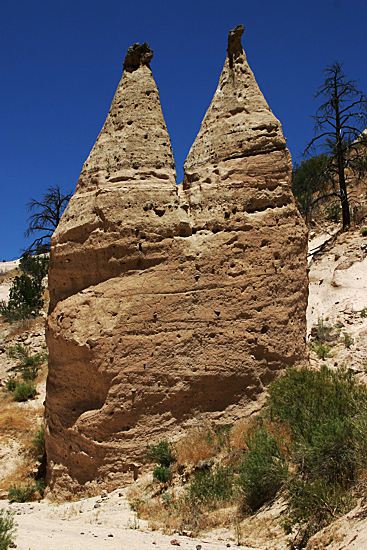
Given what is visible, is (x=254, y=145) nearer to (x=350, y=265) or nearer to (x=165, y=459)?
(x=165, y=459)

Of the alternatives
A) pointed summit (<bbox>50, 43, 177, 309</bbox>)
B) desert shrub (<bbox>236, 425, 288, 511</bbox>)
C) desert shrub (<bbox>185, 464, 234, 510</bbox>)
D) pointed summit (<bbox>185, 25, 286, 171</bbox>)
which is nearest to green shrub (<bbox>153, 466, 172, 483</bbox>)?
Result: desert shrub (<bbox>185, 464, 234, 510</bbox>)

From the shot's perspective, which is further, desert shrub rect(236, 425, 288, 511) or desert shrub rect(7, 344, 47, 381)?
desert shrub rect(7, 344, 47, 381)

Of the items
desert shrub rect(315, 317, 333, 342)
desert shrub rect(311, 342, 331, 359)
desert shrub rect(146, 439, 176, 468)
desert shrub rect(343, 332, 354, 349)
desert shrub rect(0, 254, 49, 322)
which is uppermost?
desert shrub rect(0, 254, 49, 322)

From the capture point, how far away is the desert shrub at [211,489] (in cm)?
Result: 524

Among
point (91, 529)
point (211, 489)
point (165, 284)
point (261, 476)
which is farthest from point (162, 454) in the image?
point (165, 284)

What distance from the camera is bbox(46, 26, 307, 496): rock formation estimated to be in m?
6.59

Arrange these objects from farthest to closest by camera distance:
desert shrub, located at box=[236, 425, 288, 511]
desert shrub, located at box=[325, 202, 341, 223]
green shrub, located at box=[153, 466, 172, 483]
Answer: desert shrub, located at box=[325, 202, 341, 223] → green shrub, located at box=[153, 466, 172, 483] → desert shrub, located at box=[236, 425, 288, 511]

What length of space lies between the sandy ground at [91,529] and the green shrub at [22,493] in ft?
0.93

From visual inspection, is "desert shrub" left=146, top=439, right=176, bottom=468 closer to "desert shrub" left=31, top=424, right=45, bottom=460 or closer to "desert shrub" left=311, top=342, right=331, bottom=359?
"desert shrub" left=31, top=424, right=45, bottom=460

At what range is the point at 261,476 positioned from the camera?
16.2ft

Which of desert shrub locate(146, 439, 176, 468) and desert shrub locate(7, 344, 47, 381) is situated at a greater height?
desert shrub locate(7, 344, 47, 381)

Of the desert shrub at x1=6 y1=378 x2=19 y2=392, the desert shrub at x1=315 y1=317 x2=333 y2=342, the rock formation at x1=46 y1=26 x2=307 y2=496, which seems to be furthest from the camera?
the desert shrub at x1=6 y1=378 x2=19 y2=392

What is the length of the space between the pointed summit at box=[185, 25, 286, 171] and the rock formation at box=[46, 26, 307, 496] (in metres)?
→ 0.02

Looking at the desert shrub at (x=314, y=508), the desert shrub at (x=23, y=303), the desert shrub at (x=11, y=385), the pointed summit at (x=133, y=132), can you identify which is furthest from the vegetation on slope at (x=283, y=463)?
the desert shrub at (x=23, y=303)
